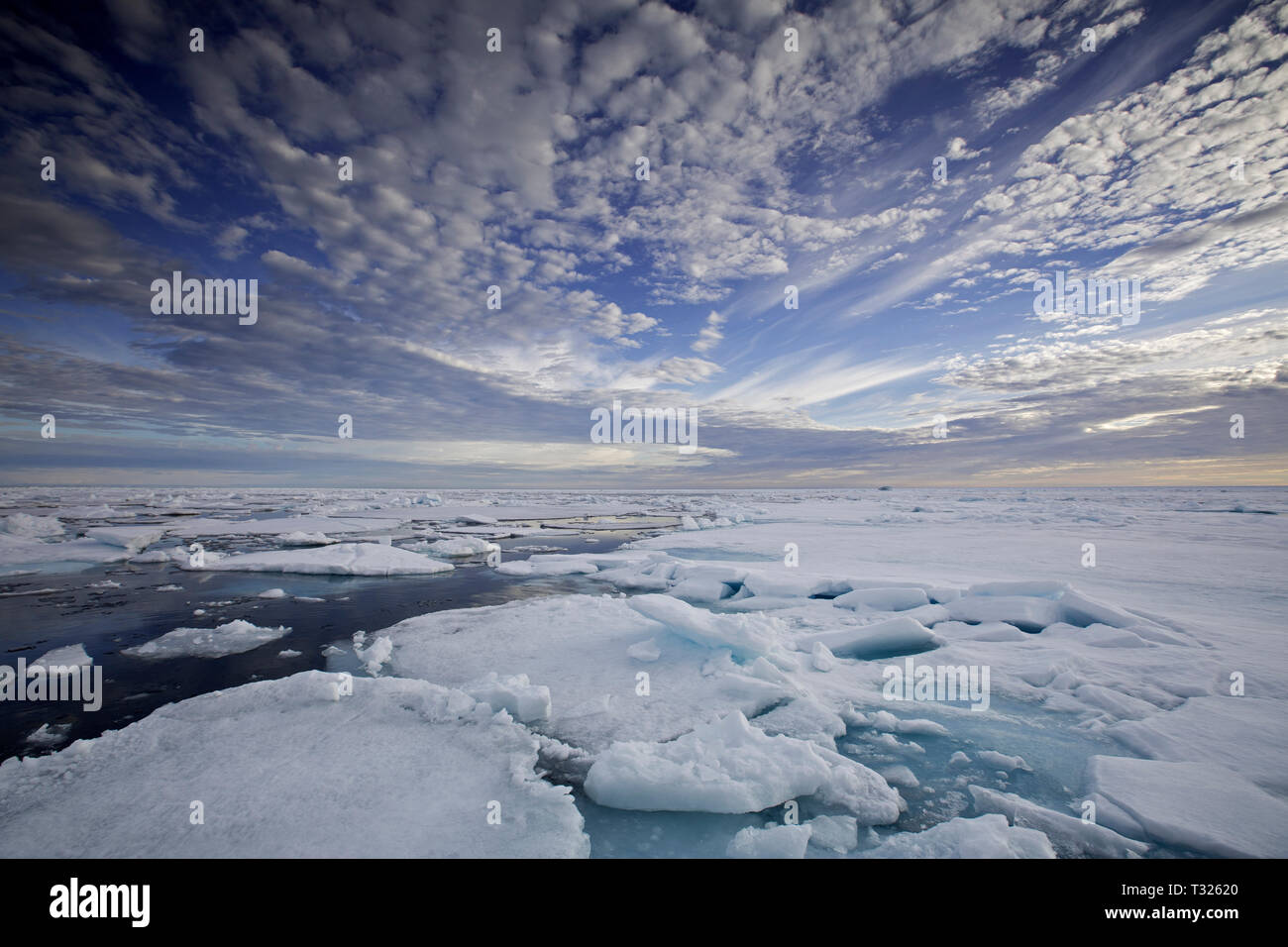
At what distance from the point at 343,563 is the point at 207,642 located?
21.6ft

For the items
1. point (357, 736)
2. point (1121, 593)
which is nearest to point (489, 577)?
point (357, 736)

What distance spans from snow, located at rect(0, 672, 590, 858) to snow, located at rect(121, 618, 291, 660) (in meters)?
2.48

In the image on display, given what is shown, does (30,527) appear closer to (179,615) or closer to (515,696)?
(179,615)

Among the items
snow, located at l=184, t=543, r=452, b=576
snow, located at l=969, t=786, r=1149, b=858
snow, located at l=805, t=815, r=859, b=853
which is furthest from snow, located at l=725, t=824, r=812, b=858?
snow, located at l=184, t=543, r=452, b=576

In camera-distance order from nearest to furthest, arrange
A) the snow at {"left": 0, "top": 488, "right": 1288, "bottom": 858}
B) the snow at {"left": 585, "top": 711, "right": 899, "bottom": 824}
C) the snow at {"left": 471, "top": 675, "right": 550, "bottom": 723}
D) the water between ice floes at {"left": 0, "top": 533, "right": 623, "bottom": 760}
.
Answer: the snow at {"left": 0, "top": 488, "right": 1288, "bottom": 858} < the snow at {"left": 585, "top": 711, "right": 899, "bottom": 824} < the snow at {"left": 471, "top": 675, "right": 550, "bottom": 723} < the water between ice floes at {"left": 0, "top": 533, "right": 623, "bottom": 760}

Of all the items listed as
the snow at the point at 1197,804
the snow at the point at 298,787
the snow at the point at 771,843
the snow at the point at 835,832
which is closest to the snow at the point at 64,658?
the snow at the point at 298,787

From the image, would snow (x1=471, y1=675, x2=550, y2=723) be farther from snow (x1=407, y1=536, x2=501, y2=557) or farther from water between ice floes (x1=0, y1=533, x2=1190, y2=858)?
snow (x1=407, y1=536, x2=501, y2=557)

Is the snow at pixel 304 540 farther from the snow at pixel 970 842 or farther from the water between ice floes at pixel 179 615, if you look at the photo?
the snow at pixel 970 842

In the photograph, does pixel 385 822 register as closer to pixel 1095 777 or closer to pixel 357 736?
pixel 357 736

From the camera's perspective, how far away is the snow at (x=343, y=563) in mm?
13031

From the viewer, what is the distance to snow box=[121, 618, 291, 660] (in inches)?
260

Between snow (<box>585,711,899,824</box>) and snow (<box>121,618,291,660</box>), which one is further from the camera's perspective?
snow (<box>121,618,291,660</box>)

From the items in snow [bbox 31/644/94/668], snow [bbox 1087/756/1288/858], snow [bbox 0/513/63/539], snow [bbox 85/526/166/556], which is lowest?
snow [bbox 1087/756/1288/858]

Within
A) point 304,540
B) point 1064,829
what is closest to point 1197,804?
point 1064,829
